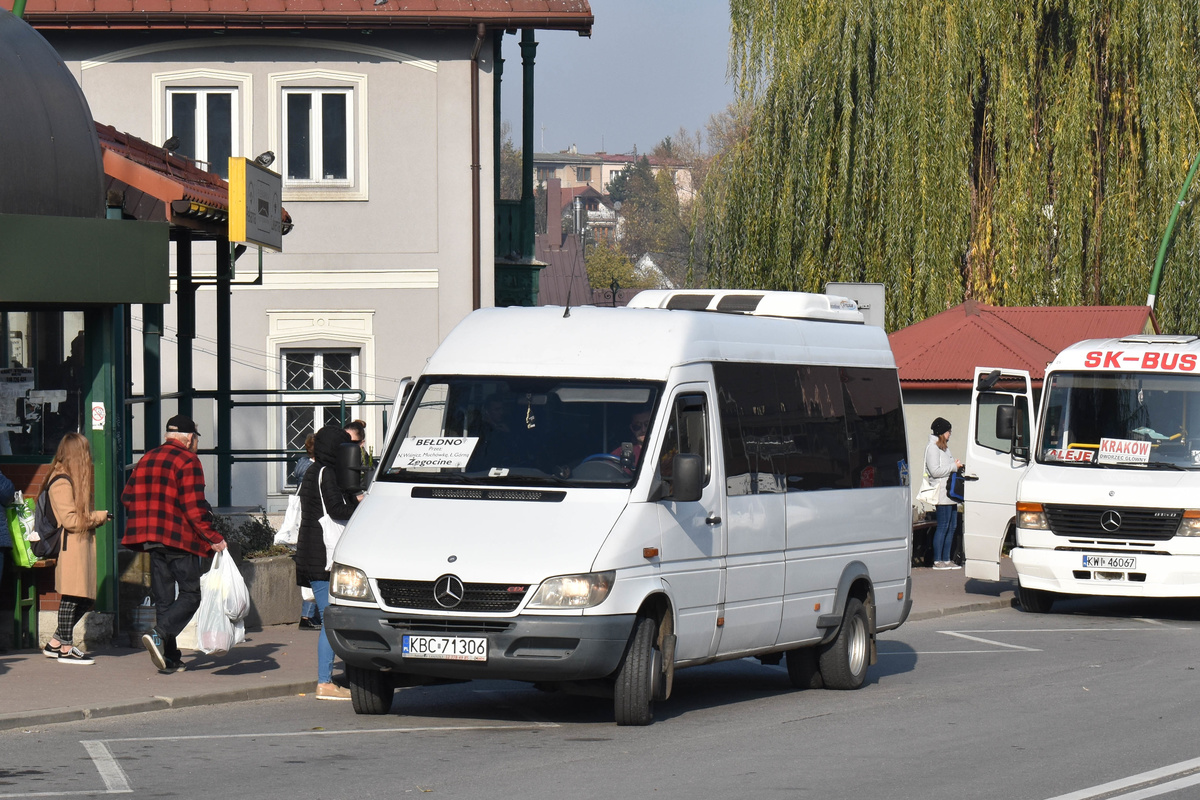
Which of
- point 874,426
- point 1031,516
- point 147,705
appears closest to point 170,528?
point 147,705

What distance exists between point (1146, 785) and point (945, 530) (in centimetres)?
Result: 1381

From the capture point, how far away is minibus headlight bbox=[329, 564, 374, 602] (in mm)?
9609

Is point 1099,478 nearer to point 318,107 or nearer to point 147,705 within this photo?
point 147,705

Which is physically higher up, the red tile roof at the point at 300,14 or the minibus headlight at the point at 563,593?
the red tile roof at the point at 300,14

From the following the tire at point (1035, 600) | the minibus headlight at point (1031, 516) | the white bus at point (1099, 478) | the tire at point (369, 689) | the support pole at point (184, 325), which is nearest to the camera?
the tire at point (369, 689)

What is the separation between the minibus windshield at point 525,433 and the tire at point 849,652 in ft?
8.70

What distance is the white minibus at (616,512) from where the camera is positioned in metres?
9.38

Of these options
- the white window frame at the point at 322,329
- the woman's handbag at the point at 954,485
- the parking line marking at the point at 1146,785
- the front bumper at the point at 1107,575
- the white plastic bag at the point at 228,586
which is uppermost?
the white window frame at the point at 322,329

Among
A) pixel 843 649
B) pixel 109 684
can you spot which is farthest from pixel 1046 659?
pixel 109 684

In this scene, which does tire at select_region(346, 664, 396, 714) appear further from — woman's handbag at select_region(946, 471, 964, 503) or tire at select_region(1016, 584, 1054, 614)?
woman's handbag at select_region(946, 471, 964, 503)

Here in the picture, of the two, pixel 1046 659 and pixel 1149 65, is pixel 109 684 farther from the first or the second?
pixel 1149 65

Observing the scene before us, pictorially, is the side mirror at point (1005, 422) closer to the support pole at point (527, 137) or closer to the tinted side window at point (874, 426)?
A: the tinted side window at point (874, 426)

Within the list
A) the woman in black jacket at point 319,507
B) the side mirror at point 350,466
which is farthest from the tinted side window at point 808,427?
the woman in black jacket at point 319,507

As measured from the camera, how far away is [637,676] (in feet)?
31.8
